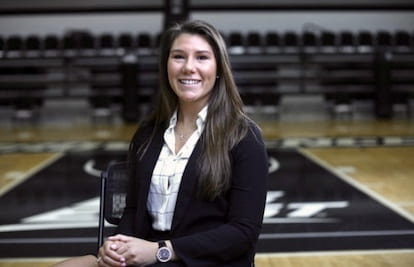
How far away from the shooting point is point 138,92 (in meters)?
12.7

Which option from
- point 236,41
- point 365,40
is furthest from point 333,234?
point 365,40

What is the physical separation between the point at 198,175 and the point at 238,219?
0.19m

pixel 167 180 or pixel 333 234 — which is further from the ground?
pixel 167 180

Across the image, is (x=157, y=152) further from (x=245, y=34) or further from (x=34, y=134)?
(x=245, y=34)

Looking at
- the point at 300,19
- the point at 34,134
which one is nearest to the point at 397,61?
the point at 300,19

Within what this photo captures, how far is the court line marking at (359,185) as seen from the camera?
5.02 m

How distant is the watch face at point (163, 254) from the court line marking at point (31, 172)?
4645 millimetres

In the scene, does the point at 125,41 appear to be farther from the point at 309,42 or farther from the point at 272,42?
the point at 309,42

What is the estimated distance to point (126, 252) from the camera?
1.78m

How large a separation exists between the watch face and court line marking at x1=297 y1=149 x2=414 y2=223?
3433 millimetres

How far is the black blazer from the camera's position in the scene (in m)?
1.83

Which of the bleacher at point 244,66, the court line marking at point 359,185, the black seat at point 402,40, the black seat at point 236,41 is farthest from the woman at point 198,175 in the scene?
the black seat at point 402,40

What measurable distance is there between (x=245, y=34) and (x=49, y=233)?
982 cm

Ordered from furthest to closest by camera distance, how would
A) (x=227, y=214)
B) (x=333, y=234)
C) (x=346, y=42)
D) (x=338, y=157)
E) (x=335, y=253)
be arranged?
1. (x=346, y=42)
2. (x=338, y=157)
3. (x=333, y=234)
4. (x=335, y=253)
5. (x=227, y=214)
